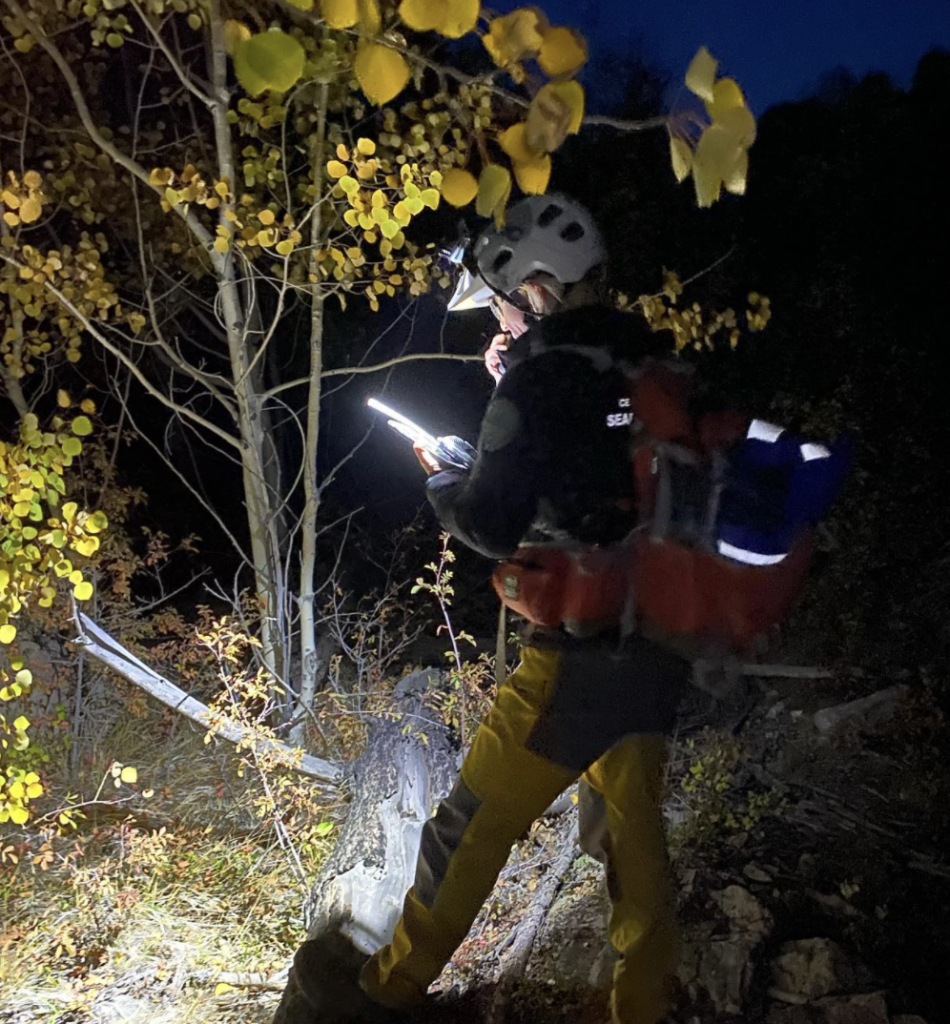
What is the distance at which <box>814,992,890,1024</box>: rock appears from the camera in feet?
8.01

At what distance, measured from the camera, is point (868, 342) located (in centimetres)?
723

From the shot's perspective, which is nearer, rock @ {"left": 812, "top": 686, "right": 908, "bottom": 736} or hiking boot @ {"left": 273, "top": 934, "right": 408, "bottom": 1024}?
hiking boot @ {"left": 273, "top": 934, "right": 408, "bottom": 1024}

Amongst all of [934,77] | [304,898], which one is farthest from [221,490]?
[934,77]

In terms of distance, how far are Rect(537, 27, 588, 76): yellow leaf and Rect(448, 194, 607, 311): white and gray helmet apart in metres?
0.47

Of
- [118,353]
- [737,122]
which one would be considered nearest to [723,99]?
[737,122]

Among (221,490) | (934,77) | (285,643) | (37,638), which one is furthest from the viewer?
(221,490)

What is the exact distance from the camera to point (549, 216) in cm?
238

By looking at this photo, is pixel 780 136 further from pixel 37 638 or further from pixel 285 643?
pixel 37 638

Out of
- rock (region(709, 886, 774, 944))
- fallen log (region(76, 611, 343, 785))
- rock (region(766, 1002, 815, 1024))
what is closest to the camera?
rock (region(766, 1002, 815, 1024))

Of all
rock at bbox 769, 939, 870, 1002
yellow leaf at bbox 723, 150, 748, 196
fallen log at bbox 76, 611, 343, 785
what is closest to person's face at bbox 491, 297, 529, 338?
yellow leaf at bbox 723, 150, 748, 196

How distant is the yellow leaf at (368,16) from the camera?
178cm

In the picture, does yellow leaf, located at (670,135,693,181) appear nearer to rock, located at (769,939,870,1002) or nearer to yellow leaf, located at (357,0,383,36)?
yellow leaf, located at (357,0,383,36)

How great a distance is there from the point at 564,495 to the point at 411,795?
1.88 metres

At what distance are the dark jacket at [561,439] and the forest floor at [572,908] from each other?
0.78 meters
